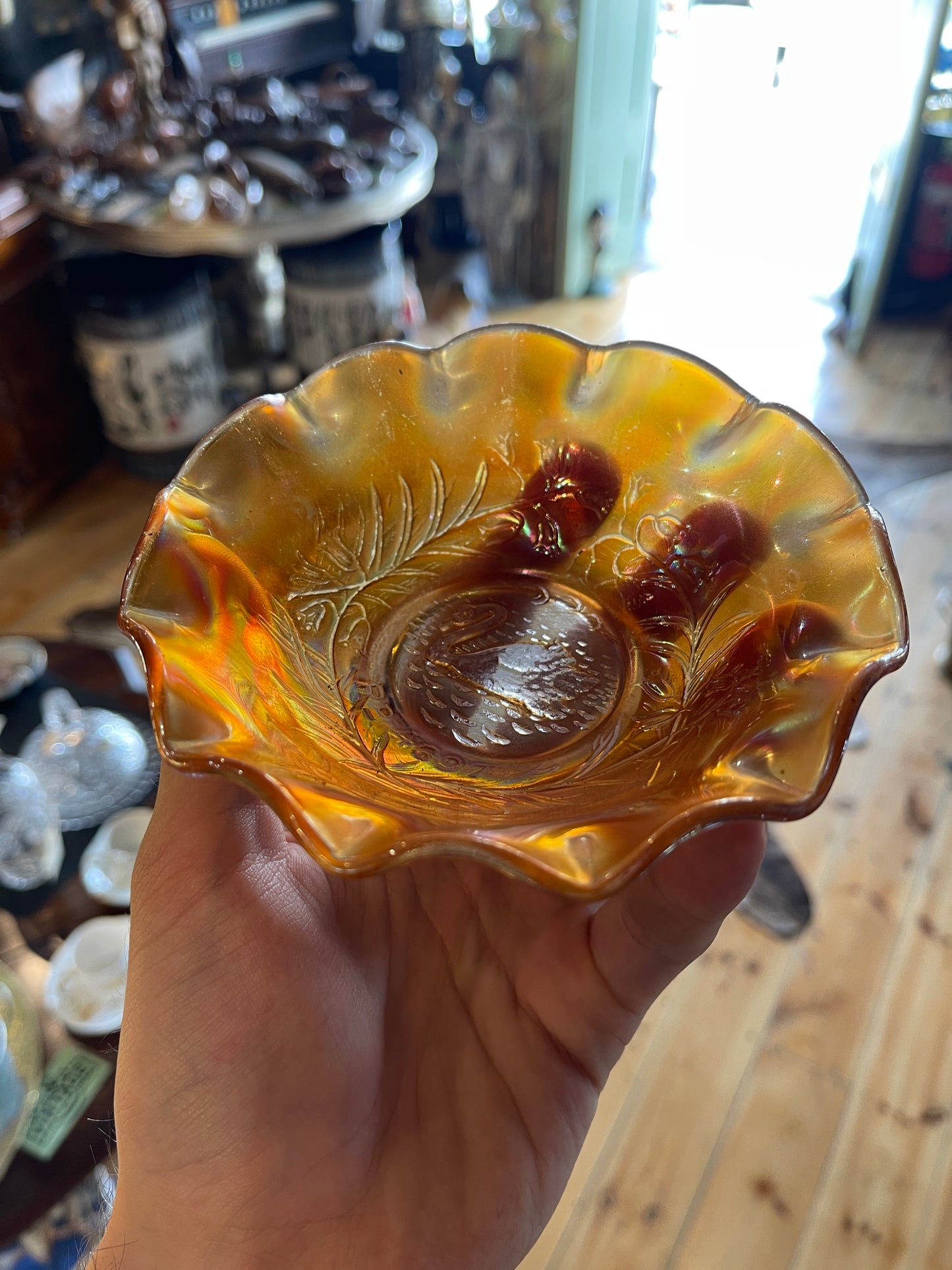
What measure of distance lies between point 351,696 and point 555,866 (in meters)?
0.26

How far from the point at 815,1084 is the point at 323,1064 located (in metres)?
0.84

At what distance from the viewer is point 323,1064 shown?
2.00 ft

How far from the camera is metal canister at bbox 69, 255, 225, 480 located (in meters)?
1.84

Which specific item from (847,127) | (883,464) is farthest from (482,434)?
(847,127)

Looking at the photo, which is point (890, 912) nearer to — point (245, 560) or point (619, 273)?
point (245, 560)

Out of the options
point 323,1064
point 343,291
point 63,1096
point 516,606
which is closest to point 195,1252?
point 323,1064

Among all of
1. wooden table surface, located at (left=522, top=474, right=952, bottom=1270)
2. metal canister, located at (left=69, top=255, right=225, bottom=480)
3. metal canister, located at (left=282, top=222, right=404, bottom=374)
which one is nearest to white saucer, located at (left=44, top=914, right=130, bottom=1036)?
wooden table surface, located at (left=522, top=474, right=952, bottom=1270)

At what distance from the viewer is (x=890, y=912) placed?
1362 millimetres

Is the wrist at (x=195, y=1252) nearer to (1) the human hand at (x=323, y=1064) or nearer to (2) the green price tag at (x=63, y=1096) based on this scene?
(1) the human hand at (x=323, y=1064)

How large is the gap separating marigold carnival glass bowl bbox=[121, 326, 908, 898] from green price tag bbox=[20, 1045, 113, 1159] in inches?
18.9

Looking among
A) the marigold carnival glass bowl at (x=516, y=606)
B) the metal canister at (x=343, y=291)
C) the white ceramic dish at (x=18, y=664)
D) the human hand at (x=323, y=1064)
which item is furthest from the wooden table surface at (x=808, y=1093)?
the metal canister at (x=343, y=291)

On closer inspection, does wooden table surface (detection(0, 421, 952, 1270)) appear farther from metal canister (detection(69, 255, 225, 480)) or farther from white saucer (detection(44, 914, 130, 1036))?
metal canister (detection(69, 255, 225, 480))

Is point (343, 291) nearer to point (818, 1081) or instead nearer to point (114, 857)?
point (114, 857)

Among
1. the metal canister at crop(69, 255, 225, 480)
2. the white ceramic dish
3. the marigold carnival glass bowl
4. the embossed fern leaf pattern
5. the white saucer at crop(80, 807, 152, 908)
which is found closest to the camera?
the marigold carnival glass bowl
